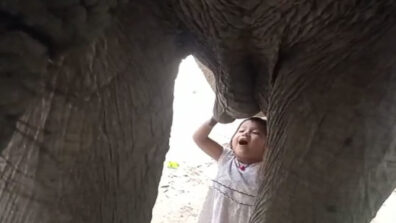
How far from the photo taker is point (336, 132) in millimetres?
825

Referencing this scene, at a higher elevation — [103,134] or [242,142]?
[242,142]

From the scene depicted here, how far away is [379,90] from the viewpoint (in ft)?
2.64

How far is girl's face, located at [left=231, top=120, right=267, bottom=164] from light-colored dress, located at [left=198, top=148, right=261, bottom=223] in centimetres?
2

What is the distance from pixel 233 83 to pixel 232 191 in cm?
76

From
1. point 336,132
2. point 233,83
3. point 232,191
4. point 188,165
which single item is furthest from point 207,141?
point 336,132

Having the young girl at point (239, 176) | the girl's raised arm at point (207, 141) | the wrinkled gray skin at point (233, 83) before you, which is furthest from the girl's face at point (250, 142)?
the wrinkled gray skin at point (233, 83)

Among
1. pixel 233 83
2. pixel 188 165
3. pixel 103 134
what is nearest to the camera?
pixel 103 134

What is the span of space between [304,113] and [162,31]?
176 millimetres

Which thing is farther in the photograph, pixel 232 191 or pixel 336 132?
pixel 232 191

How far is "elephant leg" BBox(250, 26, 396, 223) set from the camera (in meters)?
0.81

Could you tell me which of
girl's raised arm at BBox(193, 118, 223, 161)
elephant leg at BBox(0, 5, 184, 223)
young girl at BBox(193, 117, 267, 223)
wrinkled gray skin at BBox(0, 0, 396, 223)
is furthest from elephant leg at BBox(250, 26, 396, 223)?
girl's raised arm at BBox(193, 118, 223, 161)

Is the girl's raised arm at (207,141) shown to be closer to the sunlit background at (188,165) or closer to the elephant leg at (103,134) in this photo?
the sunlit background at (188,165)

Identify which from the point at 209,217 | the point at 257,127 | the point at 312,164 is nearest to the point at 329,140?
the point at 312,164

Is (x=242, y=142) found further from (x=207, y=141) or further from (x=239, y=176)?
(x=207, y=141)
